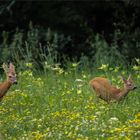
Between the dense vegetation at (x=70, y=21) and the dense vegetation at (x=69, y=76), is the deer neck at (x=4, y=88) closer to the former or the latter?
the dense vegetation at (x=69, y=76)

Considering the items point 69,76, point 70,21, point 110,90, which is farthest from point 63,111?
point 70,21

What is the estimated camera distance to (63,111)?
957 cm

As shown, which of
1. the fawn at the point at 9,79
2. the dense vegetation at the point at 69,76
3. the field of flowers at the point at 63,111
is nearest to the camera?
the field of flowers at the point at 63,111

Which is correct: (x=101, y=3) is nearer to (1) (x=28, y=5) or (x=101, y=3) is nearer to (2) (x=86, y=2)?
(2) (x=86, y=2)

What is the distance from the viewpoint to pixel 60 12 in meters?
20.7

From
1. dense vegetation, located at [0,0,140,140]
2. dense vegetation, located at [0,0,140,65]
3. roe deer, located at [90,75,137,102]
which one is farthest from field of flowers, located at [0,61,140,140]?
dense vegetation, located at [0,0,140,65]

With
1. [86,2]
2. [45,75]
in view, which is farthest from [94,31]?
[45,75]

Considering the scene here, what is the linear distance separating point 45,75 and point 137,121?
4781 mm

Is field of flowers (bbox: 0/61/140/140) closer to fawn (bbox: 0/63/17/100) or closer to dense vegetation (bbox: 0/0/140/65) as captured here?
fawn (bbox: 0/63/17/100)

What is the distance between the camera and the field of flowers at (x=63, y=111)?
8219 mm

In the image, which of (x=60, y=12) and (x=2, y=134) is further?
(x=60, y=12)

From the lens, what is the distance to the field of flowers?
8.22 metres

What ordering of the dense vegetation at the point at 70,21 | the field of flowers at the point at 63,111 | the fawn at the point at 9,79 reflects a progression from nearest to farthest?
1. the field of flowers at the point at 63,111
2. the fawn at the point at 9,79
3. the dense vegetation at the point at 70,21

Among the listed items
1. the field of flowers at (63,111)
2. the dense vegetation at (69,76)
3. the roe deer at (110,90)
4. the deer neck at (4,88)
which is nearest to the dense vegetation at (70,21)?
the dense vegetation at (69,76)
